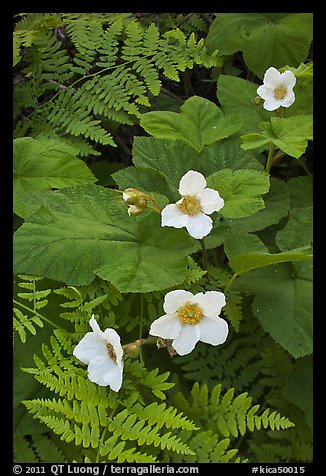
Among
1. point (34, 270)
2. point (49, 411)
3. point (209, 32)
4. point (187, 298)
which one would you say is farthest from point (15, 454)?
point (209, 32)

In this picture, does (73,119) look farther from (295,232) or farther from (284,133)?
(295,232)

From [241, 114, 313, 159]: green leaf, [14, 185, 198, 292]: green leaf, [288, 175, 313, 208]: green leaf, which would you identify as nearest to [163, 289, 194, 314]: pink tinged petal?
[14, 185, 198, 292]: green leaf

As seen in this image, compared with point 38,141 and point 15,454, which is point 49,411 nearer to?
point 15,454

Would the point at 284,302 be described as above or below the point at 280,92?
below

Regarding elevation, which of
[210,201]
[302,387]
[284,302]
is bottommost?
[302,387]

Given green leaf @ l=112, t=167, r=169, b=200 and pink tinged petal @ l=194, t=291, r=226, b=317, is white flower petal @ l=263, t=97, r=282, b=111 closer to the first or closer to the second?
green leaf @ l=112, t=167, r=169, b=200

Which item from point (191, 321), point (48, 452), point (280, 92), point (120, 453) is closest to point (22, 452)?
point (48, 452)
